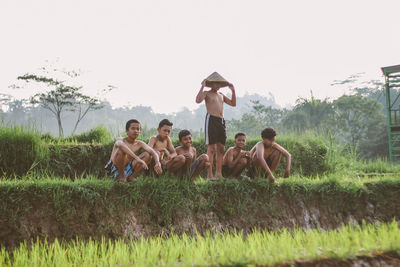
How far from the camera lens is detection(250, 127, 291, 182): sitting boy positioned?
4.84m

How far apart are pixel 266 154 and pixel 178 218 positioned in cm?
173

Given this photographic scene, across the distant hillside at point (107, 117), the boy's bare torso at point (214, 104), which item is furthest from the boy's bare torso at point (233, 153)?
the distant hillside at point (107, 117)

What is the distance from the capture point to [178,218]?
4.34 m

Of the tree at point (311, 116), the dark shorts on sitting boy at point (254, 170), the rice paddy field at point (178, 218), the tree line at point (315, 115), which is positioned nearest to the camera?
the rice paddy field at point (178, 218)

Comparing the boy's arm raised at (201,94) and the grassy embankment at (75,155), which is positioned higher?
the boy's arm raised at (201,94)

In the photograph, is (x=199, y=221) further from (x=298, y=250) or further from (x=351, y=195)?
(x=351, y=195)

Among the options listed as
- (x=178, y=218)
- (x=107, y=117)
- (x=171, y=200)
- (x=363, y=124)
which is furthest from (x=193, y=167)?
(x=107, y=117)

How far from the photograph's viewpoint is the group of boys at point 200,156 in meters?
4.44

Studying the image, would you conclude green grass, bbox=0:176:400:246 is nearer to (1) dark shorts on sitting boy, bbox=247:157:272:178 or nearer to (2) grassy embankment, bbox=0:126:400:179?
(1) dark shorts on sitting boy, bbox=247:157:272:178

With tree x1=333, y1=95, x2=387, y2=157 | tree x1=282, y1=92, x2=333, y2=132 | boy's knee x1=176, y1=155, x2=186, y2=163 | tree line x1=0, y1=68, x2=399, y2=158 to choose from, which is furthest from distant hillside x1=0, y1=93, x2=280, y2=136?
boy's knee x1=176, y1=155, x2=186, y2=163

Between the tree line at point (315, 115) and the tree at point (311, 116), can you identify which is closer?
the tree line at point (315, 115)

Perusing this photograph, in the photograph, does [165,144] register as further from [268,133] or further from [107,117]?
[107,117]

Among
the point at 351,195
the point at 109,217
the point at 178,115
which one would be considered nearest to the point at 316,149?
the point at 351,195

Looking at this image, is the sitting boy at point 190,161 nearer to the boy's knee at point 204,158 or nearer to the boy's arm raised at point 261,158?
the boy's knee at point 204,158
